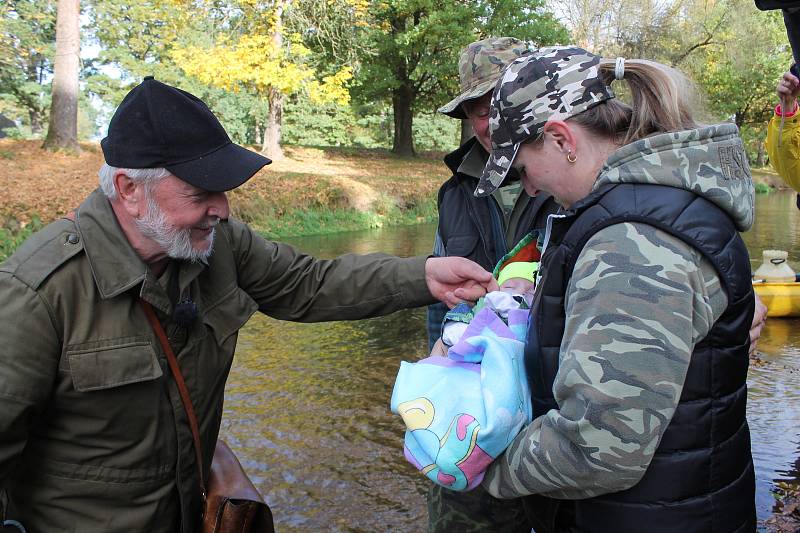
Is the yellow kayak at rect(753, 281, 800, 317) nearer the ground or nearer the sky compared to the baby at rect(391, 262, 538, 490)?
nearer the ground

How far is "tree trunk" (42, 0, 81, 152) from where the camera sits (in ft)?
56.8

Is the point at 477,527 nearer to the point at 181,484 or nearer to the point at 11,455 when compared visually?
the point at 181,484

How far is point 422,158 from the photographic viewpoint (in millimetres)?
28031

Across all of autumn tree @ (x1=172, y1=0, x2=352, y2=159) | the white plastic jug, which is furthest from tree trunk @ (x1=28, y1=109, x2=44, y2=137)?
the white plastic jug

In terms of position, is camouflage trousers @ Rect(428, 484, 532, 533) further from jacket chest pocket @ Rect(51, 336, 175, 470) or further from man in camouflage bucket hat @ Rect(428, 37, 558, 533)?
jacket chest pocket @ Rect(51, 336, 175, 470)

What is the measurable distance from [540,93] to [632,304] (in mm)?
671

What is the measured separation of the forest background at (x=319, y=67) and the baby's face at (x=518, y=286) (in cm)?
84

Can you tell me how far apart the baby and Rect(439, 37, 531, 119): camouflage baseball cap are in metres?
1.53

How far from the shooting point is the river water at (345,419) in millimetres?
4414

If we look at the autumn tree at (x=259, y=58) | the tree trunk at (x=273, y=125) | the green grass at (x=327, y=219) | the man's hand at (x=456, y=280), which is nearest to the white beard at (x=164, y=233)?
the man's hand at (x=456, y=280)

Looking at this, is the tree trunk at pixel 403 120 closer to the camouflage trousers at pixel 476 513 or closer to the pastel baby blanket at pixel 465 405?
the camouflage trousers at pixel 476 513

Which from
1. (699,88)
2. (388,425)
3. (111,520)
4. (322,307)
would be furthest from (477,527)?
(388,425)

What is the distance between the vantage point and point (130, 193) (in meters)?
2.42

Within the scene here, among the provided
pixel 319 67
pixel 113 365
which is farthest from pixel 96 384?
pixel 319 67
